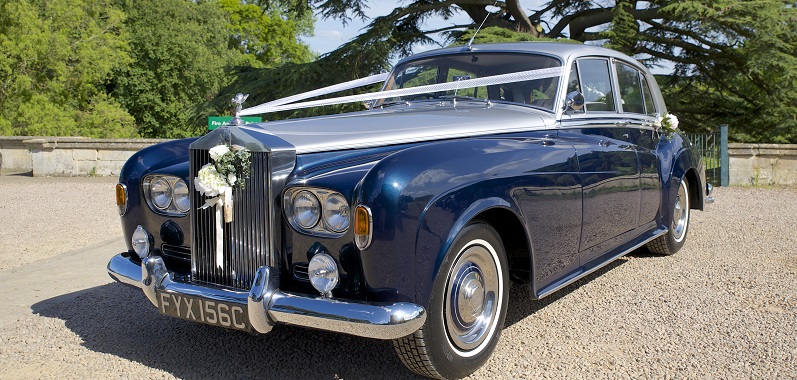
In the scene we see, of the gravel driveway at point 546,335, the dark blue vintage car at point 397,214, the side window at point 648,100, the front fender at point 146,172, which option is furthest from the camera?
the side window at point 648,100

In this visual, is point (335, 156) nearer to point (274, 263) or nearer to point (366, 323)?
point (274, 263)

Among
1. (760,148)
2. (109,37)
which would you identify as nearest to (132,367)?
(760,148)

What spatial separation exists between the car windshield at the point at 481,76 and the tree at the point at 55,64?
75.6 ft

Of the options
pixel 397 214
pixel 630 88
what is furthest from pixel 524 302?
pixel 397 214

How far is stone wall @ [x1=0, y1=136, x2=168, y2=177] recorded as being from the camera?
565 inches

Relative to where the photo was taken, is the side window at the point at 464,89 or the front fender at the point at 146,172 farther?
the side window at the point at 464,89

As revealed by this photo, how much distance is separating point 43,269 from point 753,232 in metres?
6.97

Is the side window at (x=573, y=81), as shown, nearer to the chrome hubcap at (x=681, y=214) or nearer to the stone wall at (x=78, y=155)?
the chrome hubcap at (x=681, y=214)

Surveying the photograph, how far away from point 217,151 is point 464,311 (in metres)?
1.38

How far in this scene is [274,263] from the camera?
10.4 ft

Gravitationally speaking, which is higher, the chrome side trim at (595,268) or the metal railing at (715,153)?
the metal railing at (715,153)

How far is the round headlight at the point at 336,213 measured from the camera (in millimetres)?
3043

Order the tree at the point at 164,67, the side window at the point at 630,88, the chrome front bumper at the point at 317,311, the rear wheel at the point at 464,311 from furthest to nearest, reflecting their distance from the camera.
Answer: the tree at the point at 164,67 < the side window at the point at 630,88 < the rear wheel at the point at 464,311 < the chrome front bumper at the point at 317,311

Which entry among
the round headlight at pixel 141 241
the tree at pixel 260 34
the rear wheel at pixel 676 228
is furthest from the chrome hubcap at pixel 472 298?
the tree at pixel 260 34
